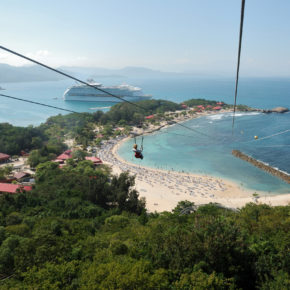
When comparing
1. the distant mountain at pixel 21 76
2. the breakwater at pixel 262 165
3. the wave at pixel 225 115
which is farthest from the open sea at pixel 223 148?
the distant mountain at pixel 21 76

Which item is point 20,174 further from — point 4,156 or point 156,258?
point 156,258

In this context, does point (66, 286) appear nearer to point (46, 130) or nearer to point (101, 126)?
point (46, 130)

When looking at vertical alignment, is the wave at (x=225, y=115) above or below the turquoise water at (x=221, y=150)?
above

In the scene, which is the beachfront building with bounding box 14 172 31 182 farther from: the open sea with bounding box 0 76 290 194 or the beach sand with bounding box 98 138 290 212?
the open sea with bounding box 0 76 290 194

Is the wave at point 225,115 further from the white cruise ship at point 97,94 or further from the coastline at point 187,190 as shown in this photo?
the coastline at point 187,190

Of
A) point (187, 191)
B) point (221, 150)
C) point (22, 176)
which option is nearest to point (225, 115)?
point (221, 150)
